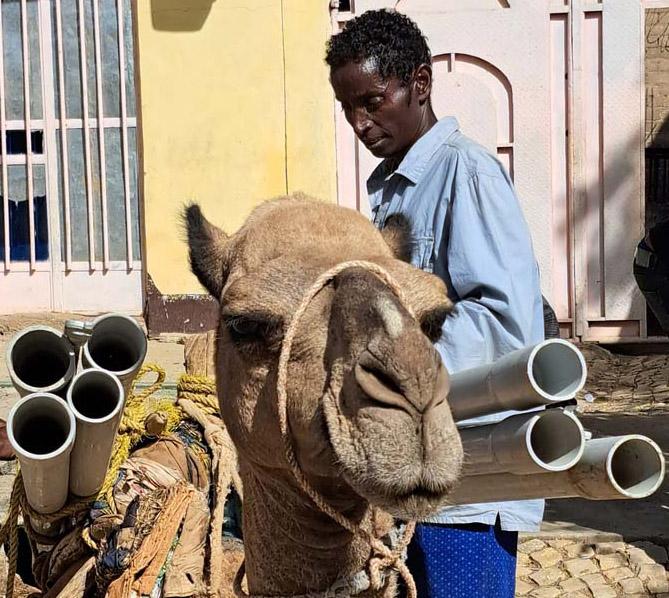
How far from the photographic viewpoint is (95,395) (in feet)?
9.96

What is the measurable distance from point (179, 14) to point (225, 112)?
975mm

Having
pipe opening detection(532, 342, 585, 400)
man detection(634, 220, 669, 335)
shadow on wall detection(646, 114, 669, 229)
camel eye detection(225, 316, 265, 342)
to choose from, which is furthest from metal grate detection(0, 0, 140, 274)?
pipe opening detection(532, 342, 585, 400)

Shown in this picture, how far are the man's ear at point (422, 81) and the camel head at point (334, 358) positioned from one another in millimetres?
438

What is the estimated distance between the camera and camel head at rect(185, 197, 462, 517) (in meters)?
1.98

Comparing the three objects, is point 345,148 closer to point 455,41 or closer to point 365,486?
point 455,41

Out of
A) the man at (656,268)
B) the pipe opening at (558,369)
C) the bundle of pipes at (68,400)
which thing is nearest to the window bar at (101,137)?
the man at (656,268)

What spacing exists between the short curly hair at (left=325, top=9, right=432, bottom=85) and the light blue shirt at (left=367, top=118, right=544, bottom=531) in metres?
0.20

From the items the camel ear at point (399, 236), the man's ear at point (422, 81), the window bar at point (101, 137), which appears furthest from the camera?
the window bar at point (101, 137)

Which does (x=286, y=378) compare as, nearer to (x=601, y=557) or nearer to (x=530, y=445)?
(x=530, y=445)

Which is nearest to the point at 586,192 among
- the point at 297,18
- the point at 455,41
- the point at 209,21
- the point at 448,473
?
the point at 455,41

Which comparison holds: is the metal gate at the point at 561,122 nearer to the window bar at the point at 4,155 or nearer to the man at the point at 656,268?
the window bar at the point at 4,155

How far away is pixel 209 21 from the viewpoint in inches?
411

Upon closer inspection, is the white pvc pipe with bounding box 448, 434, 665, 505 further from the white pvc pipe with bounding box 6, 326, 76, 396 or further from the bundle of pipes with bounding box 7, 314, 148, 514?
the white pvc pipe with bounding box 6, 326, 76, 396

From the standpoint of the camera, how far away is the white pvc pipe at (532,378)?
6.64ft
